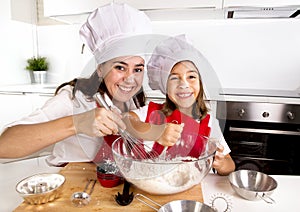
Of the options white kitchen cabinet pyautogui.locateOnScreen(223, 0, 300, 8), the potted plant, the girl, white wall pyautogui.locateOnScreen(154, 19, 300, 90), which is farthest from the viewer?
the potted plant

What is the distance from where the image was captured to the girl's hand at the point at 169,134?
533 mm

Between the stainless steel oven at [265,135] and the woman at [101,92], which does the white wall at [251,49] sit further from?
the woman at [101,92]

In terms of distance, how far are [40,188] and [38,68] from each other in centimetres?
152

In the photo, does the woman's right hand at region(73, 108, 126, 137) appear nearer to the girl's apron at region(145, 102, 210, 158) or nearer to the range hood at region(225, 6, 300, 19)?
the girl's apron at region(145, 102, 210, 158)

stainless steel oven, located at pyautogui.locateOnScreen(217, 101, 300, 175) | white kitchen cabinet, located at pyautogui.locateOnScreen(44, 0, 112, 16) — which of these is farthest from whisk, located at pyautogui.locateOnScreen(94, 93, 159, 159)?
white kitchen cabinet, located at pyautogui.locateOnScreen(44, 0, 112, 16)

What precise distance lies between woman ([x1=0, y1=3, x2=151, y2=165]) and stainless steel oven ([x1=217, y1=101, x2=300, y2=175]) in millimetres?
839

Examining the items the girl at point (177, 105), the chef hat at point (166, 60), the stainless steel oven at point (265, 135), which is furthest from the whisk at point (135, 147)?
the stainless steel oven at point (265, 135)

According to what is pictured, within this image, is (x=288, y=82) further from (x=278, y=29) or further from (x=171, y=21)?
(x=171, y=21)

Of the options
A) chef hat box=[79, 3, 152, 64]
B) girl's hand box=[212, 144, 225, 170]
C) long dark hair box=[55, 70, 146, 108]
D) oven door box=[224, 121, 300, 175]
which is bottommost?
oven door box=[224, 121, 300, 175]

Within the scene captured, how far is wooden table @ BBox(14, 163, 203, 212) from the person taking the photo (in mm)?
455

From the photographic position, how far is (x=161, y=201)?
0.49m

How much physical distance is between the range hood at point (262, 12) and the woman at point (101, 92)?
0.89 metres

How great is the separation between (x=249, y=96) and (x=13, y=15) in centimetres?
167

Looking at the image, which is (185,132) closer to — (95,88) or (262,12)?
(95,88)
